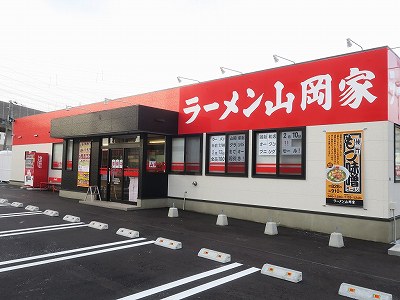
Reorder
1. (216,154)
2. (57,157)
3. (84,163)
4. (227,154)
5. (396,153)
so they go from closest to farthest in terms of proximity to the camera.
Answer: (396,153) → (227,154) → (216,154) → (84,163) → (57,157)

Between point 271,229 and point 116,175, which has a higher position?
point 116,175

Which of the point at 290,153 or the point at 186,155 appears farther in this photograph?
the point at 186,155

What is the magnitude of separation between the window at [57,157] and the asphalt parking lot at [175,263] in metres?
9.49

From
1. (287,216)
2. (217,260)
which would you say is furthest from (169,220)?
(217,260)

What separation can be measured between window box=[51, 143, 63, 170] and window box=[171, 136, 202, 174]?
8711 millimetres

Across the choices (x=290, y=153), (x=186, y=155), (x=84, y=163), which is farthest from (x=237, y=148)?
(x=84, y=163)

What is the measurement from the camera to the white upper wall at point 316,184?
7.43m

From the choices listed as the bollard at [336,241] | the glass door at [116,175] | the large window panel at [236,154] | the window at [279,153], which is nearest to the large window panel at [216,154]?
the large window panel at [236,154]

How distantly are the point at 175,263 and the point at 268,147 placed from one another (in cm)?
533

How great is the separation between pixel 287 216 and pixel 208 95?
16.4 ft

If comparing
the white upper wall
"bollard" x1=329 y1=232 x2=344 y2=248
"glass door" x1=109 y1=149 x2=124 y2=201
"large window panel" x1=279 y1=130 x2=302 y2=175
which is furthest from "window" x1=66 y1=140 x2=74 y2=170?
"bollard" x1=329 y1=232 x2=344 y2=248

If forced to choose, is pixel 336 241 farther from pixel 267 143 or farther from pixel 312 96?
pixel 312 96

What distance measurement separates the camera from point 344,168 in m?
7.95

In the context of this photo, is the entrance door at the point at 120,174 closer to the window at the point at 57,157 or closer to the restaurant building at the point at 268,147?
the restaurant building at the point at 268,147
